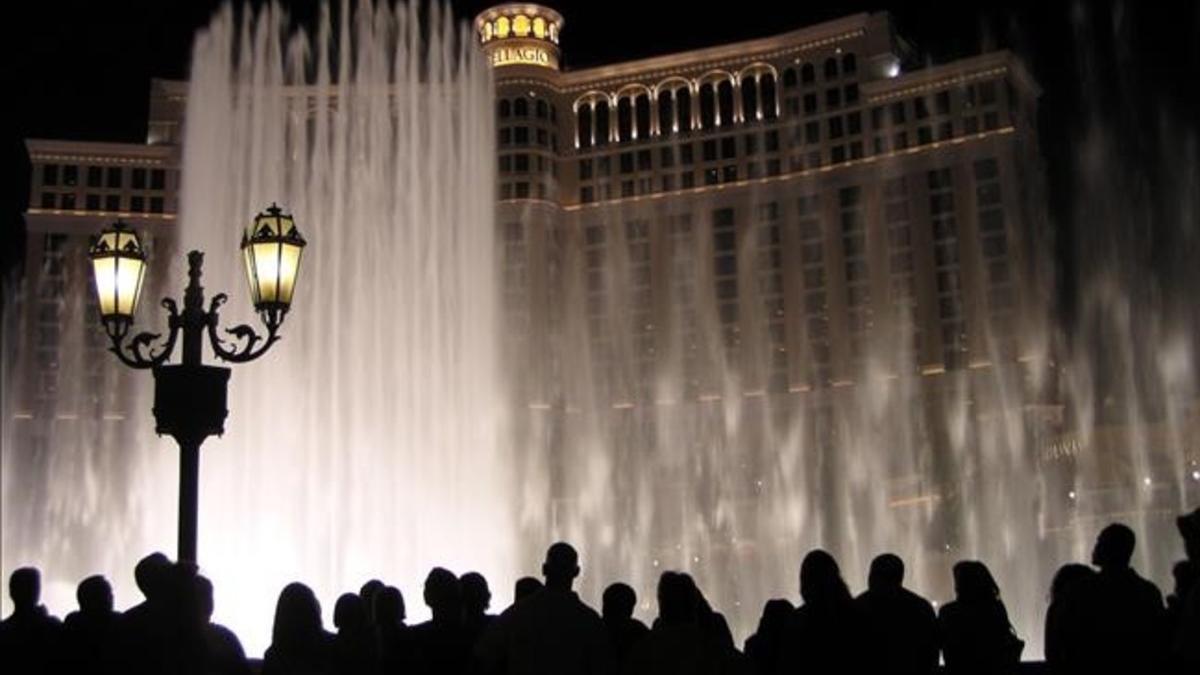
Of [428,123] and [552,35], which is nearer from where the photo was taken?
[428,123]

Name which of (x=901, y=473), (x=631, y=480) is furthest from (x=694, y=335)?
(x=901, y=473)

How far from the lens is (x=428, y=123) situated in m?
35.5

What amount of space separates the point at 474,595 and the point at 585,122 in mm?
61016

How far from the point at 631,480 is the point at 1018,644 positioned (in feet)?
175

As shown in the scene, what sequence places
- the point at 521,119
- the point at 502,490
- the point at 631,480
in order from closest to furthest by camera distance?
the point at 502,490
the point at 631,480
the point at 521,119

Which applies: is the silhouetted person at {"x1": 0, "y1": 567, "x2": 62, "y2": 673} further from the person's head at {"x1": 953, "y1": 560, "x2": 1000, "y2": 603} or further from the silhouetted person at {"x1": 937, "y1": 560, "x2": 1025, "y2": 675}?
the person's head at {"x1": 953, "y1": 560, "x2": 1000, "y2": 603}

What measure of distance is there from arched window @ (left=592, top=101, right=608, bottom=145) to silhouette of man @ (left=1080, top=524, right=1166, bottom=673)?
2406 inches

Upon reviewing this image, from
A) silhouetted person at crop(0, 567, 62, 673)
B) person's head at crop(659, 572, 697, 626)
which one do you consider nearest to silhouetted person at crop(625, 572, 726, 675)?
person's head at crop(659, 572, 697, 626)

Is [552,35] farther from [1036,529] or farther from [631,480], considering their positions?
[1036,529]

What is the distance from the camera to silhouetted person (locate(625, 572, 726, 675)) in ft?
19.7

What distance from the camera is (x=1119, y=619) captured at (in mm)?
6492

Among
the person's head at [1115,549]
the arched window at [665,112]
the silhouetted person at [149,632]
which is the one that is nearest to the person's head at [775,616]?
the person's head at [1115,549]

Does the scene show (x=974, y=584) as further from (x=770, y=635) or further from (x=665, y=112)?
(x=665, y=112)

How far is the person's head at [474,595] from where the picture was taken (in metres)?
7.12
